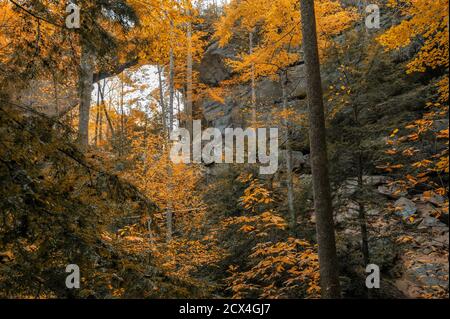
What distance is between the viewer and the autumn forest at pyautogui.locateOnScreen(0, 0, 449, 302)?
4.29 metres

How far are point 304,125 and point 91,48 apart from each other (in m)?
6.45

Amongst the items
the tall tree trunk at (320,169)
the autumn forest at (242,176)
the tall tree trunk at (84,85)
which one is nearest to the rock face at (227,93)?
the autumn forest at (242,176)

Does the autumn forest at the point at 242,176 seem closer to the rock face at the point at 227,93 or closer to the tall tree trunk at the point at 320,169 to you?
the tall tree trunk at the point at 320,169

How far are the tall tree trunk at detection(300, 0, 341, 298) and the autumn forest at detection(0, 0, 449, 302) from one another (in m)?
0.02

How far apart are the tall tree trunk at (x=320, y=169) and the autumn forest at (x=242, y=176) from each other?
22 millimetres

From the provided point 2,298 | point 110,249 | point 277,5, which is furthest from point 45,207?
point 277,5

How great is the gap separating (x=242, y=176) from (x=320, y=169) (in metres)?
4.43

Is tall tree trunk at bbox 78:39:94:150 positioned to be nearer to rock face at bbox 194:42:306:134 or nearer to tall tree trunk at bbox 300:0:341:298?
tall tree trunk at bbox 300:0:341:298

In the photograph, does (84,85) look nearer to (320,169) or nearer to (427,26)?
(320,169)

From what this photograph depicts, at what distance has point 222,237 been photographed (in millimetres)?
10922

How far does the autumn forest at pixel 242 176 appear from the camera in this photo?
429 cm

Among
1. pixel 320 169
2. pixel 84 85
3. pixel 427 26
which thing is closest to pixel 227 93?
pixel 84 85
